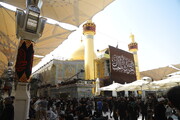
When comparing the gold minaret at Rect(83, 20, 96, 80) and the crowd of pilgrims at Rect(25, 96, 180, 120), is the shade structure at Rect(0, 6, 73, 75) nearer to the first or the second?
the gold minaret at Rect(83, 20, 96, 80)

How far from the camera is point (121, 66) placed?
72.2ft

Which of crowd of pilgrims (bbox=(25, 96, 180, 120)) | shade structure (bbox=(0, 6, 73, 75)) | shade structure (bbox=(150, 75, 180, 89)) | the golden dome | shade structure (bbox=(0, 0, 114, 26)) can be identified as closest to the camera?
crowd of pilgrims (bbox=(25, 96, 180, 120))

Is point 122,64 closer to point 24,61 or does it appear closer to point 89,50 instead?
point 89,50

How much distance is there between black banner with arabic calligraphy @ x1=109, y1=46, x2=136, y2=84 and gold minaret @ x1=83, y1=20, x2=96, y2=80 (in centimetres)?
391

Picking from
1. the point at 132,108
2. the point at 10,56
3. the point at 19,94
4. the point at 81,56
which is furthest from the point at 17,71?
the point at 81,56

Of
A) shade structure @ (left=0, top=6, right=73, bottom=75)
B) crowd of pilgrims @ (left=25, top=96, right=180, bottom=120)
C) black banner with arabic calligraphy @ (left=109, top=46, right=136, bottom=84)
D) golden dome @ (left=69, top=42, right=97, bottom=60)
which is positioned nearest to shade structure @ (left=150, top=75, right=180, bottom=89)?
crowd of pilgrims @ (left=25, top=96, right=180, bottom=120)

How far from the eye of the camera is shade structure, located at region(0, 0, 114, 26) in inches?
431

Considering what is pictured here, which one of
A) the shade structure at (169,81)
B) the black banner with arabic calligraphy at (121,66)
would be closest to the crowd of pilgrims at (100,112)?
the shade structure at (169,81)

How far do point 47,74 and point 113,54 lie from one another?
12083 mm

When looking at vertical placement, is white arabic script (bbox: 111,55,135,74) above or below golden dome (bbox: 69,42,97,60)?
below

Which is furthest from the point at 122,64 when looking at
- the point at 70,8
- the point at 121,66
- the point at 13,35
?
the point at 13,35

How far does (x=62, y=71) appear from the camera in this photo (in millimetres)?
23016

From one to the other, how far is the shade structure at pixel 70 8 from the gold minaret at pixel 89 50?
10557 mm

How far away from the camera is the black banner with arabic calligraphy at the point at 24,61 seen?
4.29 meters
